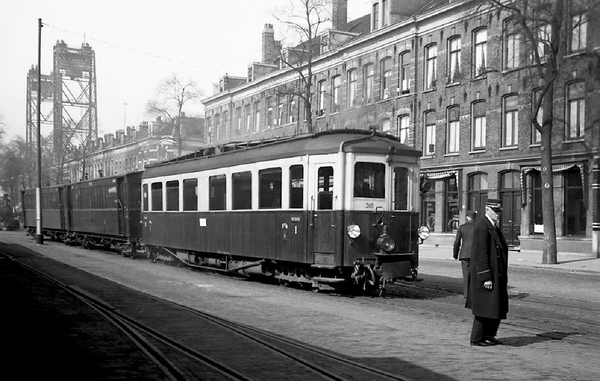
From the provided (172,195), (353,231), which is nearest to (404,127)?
(172,195)

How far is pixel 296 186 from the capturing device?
14.5 m

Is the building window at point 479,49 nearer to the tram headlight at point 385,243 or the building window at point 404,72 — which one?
the building window at point 404,72

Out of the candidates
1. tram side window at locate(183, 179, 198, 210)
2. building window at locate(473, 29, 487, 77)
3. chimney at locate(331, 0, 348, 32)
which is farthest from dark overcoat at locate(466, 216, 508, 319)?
chimney at locate(331, 0, 348, 32)

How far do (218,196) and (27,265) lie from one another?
7.24 meters

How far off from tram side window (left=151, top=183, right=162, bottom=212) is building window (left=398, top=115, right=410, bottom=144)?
19.9 meters

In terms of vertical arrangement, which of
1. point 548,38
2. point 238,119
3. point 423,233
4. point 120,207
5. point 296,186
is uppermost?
point 238,119

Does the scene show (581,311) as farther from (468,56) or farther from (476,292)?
(468,56)

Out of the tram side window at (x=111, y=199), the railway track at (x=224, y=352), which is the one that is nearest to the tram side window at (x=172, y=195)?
the tram side window at (x=111, y=199)

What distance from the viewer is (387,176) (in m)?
14.2

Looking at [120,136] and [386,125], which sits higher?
[120,136]

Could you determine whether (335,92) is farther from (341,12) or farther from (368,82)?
(341,12)

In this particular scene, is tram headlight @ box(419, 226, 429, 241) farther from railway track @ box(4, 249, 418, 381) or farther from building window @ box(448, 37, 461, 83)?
building window @ box(448, 37, 461, 83)

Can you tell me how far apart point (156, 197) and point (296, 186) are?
889 cm

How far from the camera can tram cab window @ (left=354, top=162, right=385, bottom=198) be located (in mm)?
13836
